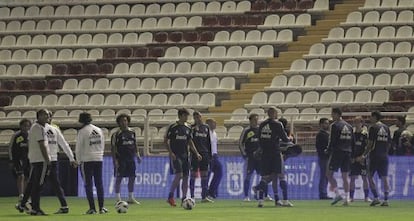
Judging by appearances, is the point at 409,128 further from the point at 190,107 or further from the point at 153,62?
the point at 153,62

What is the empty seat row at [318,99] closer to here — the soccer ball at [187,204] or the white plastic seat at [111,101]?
the white plastic seat at [111,101]

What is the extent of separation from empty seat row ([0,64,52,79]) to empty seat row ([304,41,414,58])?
9912mm

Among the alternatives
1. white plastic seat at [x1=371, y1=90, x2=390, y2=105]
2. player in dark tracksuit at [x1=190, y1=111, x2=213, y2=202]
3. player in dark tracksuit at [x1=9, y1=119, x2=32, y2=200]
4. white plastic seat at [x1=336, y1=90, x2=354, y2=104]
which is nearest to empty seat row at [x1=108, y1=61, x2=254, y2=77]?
white plastic seat at [x1=336, y1=90, x2=354, y2=104]

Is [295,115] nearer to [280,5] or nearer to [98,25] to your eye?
[280,5]

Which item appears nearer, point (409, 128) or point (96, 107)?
point (409, 128)

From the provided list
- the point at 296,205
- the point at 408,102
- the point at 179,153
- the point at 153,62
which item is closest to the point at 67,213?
the point at 179,153

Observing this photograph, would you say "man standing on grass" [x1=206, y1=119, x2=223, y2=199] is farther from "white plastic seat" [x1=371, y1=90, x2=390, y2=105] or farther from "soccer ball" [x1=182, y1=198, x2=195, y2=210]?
"white plastic seat" [x1=371, y1=90, x2=390, y2=105]

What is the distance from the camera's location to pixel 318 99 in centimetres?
3822

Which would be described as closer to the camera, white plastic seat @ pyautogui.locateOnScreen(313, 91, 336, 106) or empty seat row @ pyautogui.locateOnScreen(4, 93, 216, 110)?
white plastic seat @ pyautogui.locateOnScreen(313, 91, 336, 106)

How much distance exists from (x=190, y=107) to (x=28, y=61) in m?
8.35

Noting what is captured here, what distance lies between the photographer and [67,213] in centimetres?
2495

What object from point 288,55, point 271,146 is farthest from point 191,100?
point 271,146

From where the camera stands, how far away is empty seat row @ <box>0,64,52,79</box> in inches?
1757

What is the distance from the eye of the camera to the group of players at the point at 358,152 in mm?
28062
